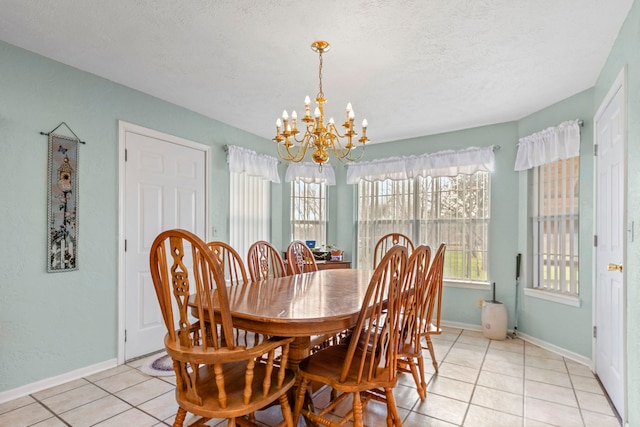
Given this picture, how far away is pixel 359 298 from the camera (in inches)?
79.3

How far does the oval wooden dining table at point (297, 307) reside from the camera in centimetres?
156

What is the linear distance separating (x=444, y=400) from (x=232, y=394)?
157 centimetres

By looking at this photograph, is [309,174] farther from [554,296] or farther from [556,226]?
[554,296]

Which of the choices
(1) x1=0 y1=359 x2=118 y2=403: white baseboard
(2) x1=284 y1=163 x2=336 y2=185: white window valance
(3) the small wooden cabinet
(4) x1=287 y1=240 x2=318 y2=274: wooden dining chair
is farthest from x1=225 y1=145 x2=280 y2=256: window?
(1) x1=0 y1=359 x2=118 y2=403: white baseboard

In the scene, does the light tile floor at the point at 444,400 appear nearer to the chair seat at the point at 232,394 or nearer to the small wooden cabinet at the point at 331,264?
the chair seat at the point at 232,394

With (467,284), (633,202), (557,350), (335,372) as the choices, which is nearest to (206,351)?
(335,372)

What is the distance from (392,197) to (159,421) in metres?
3.66

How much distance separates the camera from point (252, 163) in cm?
434

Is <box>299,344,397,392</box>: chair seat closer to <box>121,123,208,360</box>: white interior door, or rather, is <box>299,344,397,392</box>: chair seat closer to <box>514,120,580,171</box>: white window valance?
<box>121,123,208,360</box>: white interior door

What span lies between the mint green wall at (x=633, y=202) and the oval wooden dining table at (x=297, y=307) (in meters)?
1.50

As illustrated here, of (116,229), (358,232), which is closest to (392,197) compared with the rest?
(358,232)

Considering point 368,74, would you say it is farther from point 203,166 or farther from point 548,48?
point 203,166

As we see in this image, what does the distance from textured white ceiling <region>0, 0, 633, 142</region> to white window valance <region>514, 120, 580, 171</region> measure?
306mm

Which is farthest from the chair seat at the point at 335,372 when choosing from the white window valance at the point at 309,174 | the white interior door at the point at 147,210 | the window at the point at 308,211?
the white window valance at the point at 309,174
